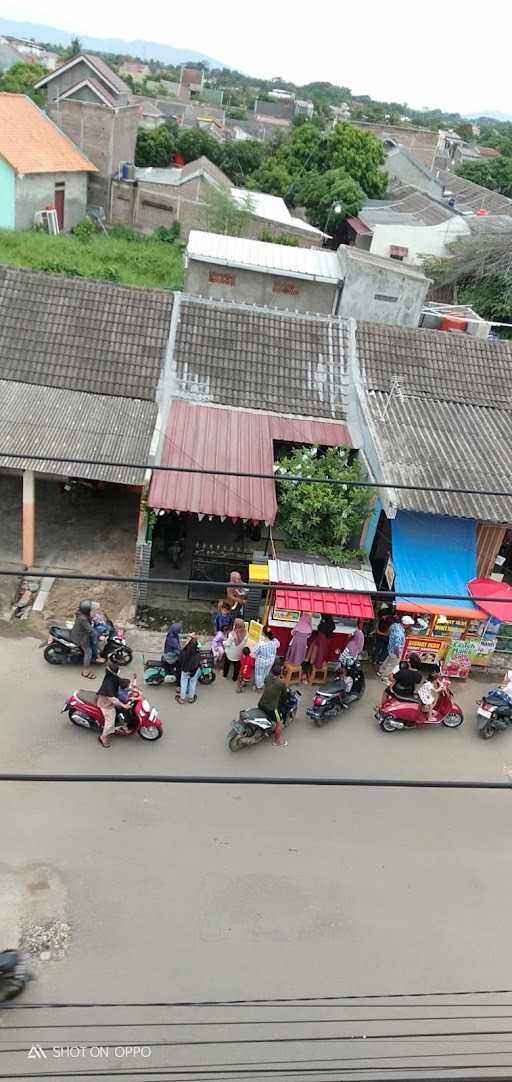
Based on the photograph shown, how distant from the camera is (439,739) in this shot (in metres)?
9.65

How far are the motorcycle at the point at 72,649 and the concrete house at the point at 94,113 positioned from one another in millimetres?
25253

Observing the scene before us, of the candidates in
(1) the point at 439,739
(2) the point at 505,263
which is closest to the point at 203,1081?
(1) the point at 439,739

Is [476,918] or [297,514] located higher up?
[297,514]

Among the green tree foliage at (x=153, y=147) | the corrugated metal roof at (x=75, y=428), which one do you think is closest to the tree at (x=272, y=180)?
the green tree foliage at (x=153, y=147)

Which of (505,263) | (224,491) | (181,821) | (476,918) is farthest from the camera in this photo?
(505,263)

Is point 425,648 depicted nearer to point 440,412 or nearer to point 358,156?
point 440,412

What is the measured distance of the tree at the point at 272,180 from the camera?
33.9m

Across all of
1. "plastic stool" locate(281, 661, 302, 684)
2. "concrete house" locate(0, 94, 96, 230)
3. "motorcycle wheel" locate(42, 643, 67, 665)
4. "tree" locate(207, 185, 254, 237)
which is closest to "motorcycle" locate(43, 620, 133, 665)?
"motorcycle wheel" locate(42, 643, 67, 665)

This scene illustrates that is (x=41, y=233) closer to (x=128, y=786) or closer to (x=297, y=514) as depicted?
(x=297, y=514)

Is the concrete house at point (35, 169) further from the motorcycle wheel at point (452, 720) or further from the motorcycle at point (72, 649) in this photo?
the motorcycle wheel at point (452, 720)

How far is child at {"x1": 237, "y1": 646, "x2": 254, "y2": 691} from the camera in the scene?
9.88 meters

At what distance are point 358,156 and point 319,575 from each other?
28.6 metres

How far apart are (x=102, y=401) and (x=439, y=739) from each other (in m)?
7.89

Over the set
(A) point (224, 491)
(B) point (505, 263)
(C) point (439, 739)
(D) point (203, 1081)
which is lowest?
(C) point (439, 739)
